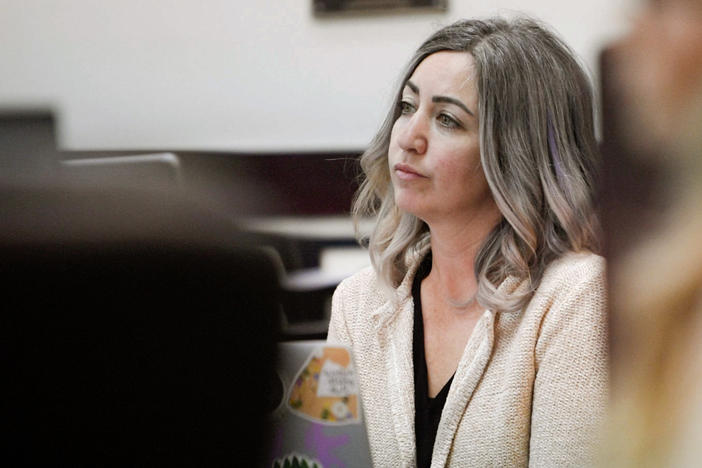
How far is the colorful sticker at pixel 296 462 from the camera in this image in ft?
1.55

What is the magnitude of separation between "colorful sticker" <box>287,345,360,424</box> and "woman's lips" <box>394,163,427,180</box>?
0.42 m

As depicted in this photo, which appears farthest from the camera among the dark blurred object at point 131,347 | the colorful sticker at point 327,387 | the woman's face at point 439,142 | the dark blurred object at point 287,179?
the dark blurred object at point 287,179

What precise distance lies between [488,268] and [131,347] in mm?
588

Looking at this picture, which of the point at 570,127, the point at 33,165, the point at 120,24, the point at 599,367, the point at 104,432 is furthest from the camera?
the point at 120,24

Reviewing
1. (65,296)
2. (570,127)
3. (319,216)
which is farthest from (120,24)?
(65,296)

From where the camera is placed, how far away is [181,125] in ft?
3.65

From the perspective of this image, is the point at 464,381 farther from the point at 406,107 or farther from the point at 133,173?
the point at 133,173

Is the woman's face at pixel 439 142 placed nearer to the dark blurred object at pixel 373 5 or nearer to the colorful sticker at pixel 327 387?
the dark blurred object at pixel 373 5

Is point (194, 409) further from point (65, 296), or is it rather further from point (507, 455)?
point (507, 455)

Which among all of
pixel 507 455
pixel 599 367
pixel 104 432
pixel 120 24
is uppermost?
pixel 120 24

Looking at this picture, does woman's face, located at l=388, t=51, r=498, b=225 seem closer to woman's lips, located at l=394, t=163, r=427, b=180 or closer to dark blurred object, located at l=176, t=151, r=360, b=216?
woman's lips, located at l=394, t=163, r=427, b=180

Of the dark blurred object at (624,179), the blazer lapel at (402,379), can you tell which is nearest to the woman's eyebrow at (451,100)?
the blazer lapel at (402,379)

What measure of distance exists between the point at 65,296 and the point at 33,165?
0.16 metres

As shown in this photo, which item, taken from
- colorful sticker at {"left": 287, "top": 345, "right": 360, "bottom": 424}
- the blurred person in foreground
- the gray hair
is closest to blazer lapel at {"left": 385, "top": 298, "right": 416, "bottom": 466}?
the gray hair
